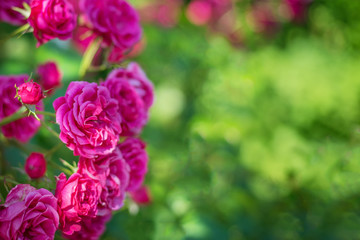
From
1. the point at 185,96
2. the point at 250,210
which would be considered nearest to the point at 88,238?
the point at 250,210

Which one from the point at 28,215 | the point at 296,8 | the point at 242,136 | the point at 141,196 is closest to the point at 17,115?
the point at 28,215

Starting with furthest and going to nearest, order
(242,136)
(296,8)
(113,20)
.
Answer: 1. (296,8)
2. (242,136)
3. (113,20)

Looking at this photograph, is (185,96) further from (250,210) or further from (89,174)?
(89,174)

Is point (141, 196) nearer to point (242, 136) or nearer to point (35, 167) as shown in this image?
point (35, 167)

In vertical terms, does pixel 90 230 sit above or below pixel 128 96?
below

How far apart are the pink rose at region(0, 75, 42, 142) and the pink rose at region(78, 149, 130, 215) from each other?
8.9 inches

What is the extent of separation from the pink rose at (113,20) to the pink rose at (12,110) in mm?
208

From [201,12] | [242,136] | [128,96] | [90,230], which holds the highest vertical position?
[128,96]

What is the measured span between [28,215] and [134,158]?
26 centimetres

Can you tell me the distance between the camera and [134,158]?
0.84m

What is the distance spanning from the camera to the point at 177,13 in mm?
3039

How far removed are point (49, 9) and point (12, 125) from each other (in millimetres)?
284

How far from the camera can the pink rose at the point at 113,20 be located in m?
0.89

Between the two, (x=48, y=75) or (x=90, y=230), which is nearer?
(x=90, y=230)
